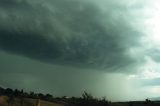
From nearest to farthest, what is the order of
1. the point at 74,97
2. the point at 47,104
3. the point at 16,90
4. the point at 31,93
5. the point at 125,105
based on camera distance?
1. the point at 47,104
2. the point at 16,90
3. the point at 31,93
4. the point at 74,97
5. the point at 125,105

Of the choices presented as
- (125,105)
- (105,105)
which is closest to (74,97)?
(105,105)

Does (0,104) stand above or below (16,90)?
below

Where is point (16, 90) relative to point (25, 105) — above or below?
above

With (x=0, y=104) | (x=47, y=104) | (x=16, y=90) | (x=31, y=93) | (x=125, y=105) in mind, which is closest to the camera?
(x=0, y=104)

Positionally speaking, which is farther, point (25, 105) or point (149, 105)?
point (149, 105)

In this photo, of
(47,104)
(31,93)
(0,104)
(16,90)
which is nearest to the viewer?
(0,104)

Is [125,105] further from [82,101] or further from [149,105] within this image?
[82,101]

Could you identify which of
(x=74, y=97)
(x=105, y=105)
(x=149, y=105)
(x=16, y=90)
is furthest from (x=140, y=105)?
(x=16, y=90)

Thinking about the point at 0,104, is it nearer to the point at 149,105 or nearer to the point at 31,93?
the point at 31,93

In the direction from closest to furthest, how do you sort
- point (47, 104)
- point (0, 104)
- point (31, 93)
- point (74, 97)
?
point (0, 104) < point (47, 104) < point (31, 93) < point (74, 97)

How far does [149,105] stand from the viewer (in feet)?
174

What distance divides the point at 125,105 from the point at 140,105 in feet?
10.1

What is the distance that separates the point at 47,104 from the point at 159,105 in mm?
26732

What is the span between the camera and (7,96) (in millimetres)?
31328
